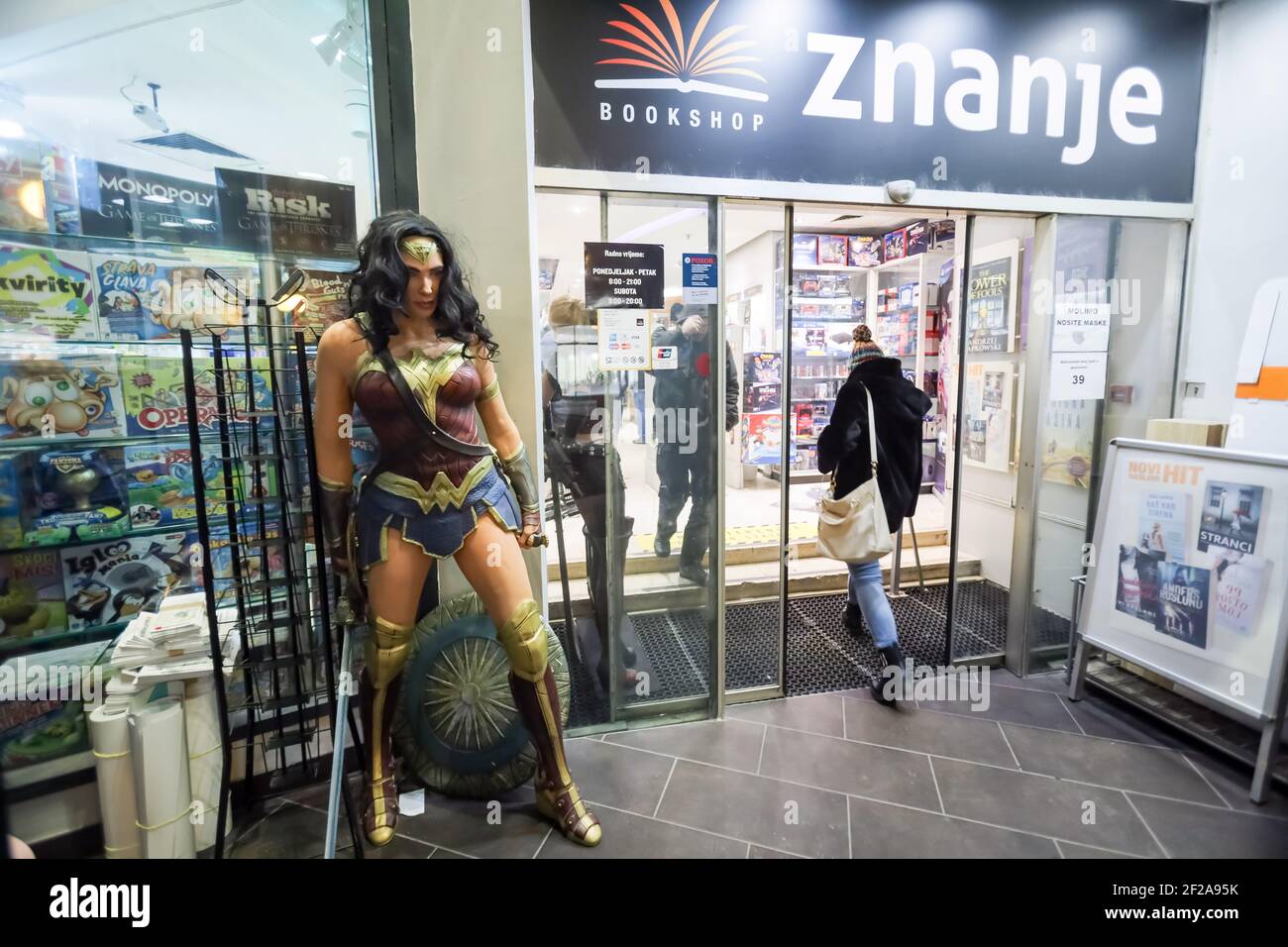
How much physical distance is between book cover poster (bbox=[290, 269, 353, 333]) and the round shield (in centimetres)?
120

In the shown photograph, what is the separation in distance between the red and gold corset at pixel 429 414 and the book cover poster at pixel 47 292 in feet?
3.08

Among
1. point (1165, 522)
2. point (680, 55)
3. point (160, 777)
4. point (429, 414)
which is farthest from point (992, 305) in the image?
point (160, 777)

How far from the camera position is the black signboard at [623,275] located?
8.23 ft

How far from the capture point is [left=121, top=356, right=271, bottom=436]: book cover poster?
2088 mm

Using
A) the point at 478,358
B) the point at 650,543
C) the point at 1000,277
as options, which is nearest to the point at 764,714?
the point at 650,543

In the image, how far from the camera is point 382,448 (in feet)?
6.40

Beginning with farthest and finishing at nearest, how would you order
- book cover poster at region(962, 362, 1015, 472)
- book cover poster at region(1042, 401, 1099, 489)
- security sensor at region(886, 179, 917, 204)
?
book cover poster at region(962, 362, 1015, 472) → book cover poster at region(1042, 401, 1099, 489) → security sensor at region(886, 179, 917, 204)

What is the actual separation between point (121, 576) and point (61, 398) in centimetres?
60

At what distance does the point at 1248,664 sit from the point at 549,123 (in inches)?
129

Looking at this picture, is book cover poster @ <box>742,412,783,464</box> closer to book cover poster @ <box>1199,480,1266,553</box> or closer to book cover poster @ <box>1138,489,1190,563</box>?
book cover poster @ <box>1138,489,1190,563</box>

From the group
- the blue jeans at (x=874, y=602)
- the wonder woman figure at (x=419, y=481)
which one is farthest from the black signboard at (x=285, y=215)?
the blue jeans at (x=874, y=602)

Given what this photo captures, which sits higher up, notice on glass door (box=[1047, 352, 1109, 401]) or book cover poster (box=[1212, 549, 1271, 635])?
notice on glass door (box=[1047, 352, 1109, 401])

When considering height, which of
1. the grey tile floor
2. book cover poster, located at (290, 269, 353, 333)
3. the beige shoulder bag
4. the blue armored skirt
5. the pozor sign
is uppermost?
the pozor sign

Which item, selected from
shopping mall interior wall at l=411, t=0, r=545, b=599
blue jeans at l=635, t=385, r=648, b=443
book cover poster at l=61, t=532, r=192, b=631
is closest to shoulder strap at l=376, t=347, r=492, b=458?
shopping mall interior wall at l=411, t=0, r=545, b=599
